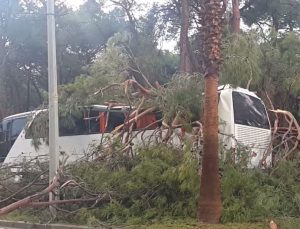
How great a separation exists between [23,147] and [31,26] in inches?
558

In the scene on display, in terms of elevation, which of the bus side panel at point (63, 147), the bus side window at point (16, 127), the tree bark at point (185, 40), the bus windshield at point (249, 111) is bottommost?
the bus side panel at point (63, 147)

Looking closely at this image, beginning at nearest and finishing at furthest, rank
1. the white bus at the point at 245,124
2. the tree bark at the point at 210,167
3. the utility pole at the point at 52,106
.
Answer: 1. the tree bark at the point at 210,167
2. the utility pole at the point at 52,106
3. the white bus at the point at 245,124

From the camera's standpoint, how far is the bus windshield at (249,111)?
1344 centimetres

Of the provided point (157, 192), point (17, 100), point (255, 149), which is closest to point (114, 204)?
point (157, 192)

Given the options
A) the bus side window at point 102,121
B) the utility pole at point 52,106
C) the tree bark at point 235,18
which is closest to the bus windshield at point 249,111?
the bus side window at point 102,121

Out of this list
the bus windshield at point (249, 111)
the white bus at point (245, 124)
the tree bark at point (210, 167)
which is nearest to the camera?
the tree bark at point (210, 167)

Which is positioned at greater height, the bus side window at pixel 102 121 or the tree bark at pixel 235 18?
the tree bark at pixel 235 18

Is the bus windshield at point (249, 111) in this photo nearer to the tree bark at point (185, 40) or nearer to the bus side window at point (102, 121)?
the bus side window at point (102, 121)

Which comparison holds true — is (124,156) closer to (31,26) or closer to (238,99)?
(238,99)

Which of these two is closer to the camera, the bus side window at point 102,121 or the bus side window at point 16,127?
the bus side window at point 102,121

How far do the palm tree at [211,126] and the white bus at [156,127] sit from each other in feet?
6.70

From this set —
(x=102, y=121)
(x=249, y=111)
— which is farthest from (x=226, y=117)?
(x=102, y=121)

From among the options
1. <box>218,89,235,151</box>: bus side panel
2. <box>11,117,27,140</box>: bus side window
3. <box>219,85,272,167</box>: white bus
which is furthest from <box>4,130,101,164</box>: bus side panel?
<box>219,85,272,167</box>: white bus

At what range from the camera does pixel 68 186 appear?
11.7 metres
